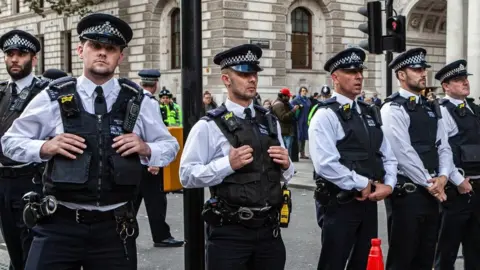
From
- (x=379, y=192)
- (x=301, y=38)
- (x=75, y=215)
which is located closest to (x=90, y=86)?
(x=75, y=215)

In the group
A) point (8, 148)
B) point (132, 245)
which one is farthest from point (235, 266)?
point (8, 148)

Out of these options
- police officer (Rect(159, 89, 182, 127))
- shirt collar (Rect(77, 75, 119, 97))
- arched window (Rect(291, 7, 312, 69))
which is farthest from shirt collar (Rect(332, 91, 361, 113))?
arched window (Rect(291, 7, 312, 69))

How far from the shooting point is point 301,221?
10.7 m

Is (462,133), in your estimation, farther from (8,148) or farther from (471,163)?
(8,148)

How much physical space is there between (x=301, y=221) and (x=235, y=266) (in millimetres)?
6142

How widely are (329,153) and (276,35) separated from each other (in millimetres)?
24947

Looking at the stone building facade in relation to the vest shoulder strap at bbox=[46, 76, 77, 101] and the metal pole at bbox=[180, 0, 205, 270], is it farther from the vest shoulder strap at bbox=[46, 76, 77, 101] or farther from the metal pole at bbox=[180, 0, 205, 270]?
the vest shoulder strap at bbox=[46, 76, 77, 101]

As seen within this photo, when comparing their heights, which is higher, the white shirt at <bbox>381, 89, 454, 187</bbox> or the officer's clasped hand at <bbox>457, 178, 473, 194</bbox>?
the white shirt at <bbox>381, 89, 454, 187</bbox>

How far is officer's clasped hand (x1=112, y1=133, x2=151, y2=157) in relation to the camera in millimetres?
4129

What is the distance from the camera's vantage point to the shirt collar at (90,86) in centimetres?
429

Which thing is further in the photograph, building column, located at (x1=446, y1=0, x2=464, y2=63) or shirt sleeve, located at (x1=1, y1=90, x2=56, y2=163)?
building column, located at (x1=446, y1=0, x2=464, y2=63)

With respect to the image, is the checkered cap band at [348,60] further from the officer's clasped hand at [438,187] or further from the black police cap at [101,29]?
the black police cap at [101,29]

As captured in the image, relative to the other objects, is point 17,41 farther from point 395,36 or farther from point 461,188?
point 395,36

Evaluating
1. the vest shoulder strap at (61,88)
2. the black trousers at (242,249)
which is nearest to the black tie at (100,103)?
the vest shoulder strap at (61,88)
